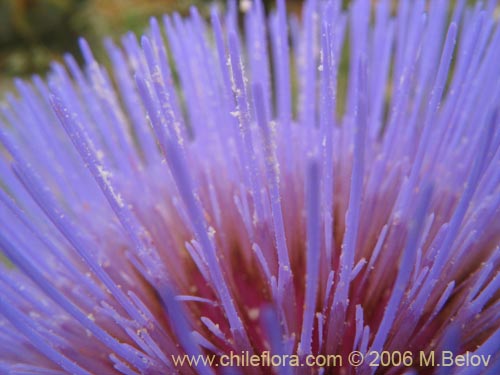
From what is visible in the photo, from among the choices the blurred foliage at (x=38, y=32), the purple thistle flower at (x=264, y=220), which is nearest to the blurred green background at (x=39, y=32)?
the blurred foliage at (x=38, y=32)

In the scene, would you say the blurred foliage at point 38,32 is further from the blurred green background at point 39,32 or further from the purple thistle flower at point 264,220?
the purple thistle flower at point 264,220

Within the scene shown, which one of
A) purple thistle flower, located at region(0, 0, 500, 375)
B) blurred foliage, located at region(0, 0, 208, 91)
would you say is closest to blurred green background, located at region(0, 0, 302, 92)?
blurred foliage, located at region(0, 0, 208, 91)

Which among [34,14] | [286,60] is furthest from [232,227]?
[34,14]

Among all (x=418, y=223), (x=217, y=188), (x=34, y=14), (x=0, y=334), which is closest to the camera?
(x=418, y=223)

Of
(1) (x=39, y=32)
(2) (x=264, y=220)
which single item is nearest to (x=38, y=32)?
(1) (x=39, y=32)

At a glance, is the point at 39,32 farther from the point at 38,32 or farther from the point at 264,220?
the point at 264,220

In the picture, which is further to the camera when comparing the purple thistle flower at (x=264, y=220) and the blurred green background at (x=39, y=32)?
the blurred green background at (x=39, y=32)

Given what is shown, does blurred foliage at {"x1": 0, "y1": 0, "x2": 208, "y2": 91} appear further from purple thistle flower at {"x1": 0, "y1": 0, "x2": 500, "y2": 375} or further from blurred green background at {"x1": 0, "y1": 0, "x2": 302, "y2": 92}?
purple thistle flower at {"x1": 0, "y1": 0, "x2": 500, "y2": 375}

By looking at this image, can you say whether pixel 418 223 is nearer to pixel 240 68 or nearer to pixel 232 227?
pixel 240 68
